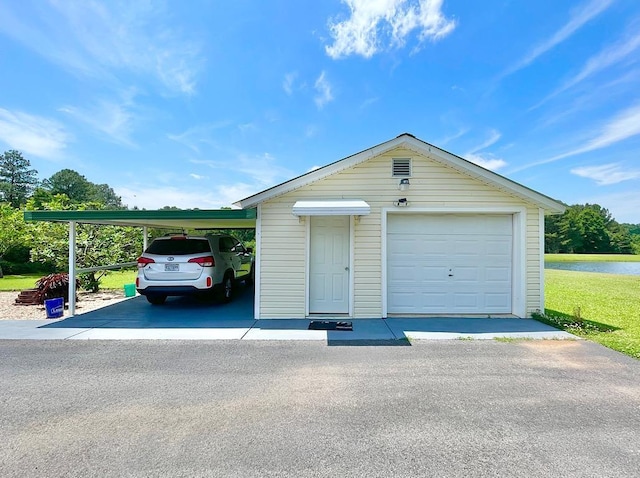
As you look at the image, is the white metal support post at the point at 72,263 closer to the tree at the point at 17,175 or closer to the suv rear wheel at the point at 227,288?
the suv rear wheel at the point at 227,288

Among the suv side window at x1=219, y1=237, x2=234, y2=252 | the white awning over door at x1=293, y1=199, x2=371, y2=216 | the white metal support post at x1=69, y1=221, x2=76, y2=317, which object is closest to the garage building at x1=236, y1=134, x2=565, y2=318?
the white awning over door at x1=293, y1=199, x2=371, y2=216

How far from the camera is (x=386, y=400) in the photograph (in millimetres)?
3695

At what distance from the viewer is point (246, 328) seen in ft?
22.5

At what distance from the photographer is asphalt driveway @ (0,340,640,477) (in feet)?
8.53

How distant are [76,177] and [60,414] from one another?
80437 millimetres

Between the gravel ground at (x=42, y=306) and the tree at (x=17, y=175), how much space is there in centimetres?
5729

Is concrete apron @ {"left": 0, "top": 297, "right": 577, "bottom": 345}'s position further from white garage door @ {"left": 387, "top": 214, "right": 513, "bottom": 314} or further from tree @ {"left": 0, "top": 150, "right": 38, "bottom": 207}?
tree @ {"left": 0, "top": 150, "right": 38, "bottom": 207}

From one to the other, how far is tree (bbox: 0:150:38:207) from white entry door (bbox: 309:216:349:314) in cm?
6518

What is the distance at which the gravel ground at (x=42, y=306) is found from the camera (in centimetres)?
814

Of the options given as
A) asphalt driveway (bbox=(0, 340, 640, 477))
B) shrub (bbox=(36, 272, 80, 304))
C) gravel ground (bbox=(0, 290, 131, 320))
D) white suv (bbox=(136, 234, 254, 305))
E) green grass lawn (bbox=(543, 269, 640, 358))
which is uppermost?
white suv (bbox=(136, 234, 254, 305))

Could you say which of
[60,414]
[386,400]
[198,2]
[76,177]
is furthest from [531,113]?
[76,177]

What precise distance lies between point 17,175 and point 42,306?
214ft

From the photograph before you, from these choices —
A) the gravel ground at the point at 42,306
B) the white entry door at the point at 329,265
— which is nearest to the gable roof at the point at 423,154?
the white entry door at the point at 329,265

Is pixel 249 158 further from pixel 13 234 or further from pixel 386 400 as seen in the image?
pixel 386 400
